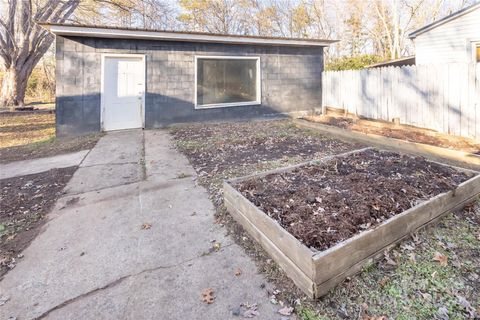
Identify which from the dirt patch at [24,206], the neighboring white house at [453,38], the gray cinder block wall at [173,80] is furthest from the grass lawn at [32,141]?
the neighboring white house at [453,38]

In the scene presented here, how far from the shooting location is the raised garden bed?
192 centimetres

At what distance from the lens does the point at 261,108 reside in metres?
9.40

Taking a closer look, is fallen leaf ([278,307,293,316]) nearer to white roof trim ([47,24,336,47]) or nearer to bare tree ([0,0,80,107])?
white roof trim ([47,24,336,47])

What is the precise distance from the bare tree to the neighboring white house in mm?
15135

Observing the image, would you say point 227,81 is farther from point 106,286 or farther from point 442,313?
point 442,313

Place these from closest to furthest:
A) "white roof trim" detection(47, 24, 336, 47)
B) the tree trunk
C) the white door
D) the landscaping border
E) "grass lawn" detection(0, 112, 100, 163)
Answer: the landscaping border
"grass lawn" detection(0, 112, 100, 163)
"white roof trim" detection(47, 24, 336, 47)
the white door
the tree trunk

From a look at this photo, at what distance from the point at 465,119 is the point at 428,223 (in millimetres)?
4377

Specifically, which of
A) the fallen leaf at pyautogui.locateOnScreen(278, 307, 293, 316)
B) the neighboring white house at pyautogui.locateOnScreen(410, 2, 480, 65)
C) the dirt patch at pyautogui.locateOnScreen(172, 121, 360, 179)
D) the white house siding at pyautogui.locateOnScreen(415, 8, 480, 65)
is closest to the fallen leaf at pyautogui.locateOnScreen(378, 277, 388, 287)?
the fallen leaf at pyautogui.locateOnScreen(278, 307, 293, 316)

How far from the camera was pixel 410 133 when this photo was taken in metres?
6.20

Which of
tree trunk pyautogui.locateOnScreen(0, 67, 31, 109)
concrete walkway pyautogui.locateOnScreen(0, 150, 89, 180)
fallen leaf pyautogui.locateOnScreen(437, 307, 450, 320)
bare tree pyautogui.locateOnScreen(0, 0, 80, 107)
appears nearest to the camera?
fallen leaf pyautogui.locateOnScreen(437, 307, 450, 320)

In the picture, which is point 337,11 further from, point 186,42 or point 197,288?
point 197,288

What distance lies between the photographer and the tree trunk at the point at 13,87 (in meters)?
12.6

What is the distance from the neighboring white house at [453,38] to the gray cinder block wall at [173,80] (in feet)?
14.2

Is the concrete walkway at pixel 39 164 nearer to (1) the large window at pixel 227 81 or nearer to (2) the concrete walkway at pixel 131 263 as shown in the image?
(2) the concrete walkway at pixel 131 263
